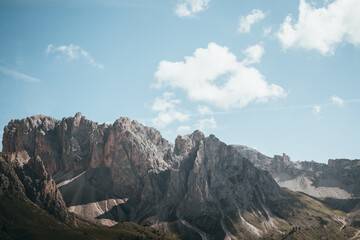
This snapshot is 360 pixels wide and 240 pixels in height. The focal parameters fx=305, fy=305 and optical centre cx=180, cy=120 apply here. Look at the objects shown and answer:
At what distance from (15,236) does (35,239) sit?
13267mm

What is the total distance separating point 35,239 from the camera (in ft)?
655

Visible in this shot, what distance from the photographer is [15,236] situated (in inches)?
7859
